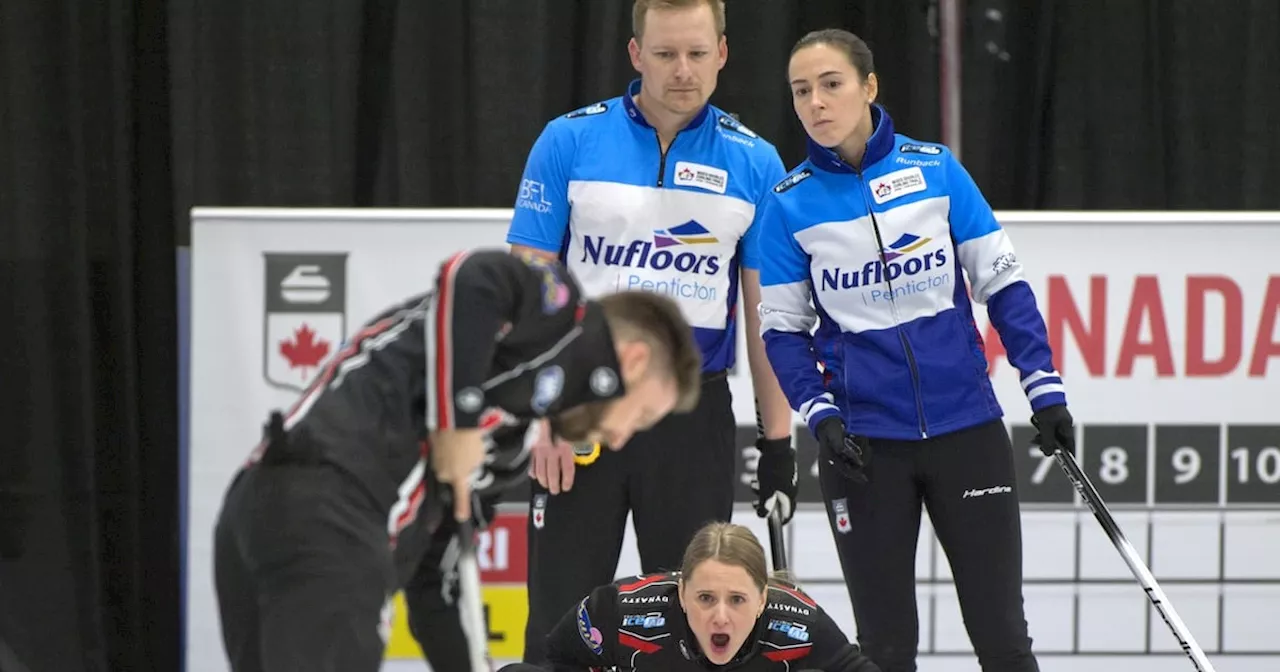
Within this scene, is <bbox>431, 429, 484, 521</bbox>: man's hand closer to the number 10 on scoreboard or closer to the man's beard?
the man's beard

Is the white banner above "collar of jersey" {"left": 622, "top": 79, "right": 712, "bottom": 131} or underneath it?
underneath

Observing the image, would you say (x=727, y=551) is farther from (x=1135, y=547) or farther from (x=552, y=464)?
(x=1135, y=547)

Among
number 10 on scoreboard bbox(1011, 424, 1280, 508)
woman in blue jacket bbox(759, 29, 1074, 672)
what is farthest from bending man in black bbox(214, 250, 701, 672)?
number 10 on scoreboard bbox(1011, 424, 1280, 508)

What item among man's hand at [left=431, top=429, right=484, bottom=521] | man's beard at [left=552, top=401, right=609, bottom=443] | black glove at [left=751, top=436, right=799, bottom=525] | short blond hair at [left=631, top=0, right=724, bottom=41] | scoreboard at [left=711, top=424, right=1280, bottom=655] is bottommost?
scoreboard at [left=711, top=424, right=1280, bottom=655]

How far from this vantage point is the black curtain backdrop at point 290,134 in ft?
14.4

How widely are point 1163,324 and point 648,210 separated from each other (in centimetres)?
153

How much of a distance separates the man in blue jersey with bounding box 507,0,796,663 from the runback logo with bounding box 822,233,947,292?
0.84 ft

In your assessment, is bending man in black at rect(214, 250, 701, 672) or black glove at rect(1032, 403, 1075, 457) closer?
bending man in black at rect(214, 250, 701, 672)

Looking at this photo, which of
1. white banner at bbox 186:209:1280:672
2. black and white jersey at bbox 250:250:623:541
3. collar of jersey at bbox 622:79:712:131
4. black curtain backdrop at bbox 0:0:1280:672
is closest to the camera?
black and white jersey at bbox 250:250:623:541

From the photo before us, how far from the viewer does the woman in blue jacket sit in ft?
10.1

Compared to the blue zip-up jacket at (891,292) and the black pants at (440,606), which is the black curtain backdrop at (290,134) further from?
the black pants at (440,606)

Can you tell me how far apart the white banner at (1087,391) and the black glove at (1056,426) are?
805 mm

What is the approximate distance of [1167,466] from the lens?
395cm

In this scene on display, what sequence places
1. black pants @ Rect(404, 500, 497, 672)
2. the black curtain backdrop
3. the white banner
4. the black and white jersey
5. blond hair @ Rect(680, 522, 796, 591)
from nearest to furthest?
the black and white jersey < black pants @ Rect(404, 500, 497, 672) < blond hair @ Rect(680, 522, 796, 591) < the white banner < the black curtain backdrop
